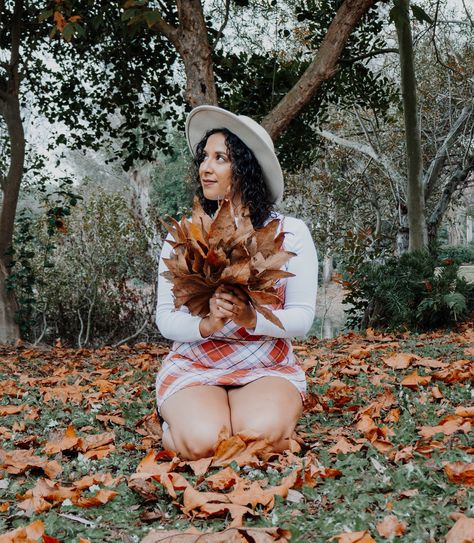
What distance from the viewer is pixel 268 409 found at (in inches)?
101

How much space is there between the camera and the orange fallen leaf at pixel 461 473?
1.96 meters

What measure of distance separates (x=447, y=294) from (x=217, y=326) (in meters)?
5.33

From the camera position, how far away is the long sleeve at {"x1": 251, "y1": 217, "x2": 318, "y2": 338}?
8.96 ft

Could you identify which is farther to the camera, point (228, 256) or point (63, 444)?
point (63, 444)

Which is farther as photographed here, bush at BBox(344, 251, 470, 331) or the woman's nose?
bush at BBox(344, 251, 470, 331)

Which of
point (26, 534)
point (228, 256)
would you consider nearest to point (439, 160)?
point (228, 256)

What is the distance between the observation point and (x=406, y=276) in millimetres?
7539

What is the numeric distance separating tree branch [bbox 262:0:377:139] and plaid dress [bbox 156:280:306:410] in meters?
2.74

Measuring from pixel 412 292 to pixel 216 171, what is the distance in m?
5.01

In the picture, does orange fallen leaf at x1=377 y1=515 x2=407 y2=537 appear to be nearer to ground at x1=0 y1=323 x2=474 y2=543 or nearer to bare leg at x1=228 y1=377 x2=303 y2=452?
ground at x1=0 y1=323 x2=474 y2=543

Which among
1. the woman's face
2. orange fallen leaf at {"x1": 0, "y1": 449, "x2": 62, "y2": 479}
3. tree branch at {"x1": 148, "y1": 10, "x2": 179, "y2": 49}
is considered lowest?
orange fallen leaf at {"x1": 0, "y1": 449, "x2": 62, "y2": 479}

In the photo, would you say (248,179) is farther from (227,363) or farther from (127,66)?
(127,66)

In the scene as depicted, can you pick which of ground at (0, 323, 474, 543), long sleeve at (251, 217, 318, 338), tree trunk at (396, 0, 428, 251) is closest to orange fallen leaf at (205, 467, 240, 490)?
ground at (0, 323, 474, 543)

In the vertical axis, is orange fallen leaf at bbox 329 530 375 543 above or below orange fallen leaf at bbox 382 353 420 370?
below
